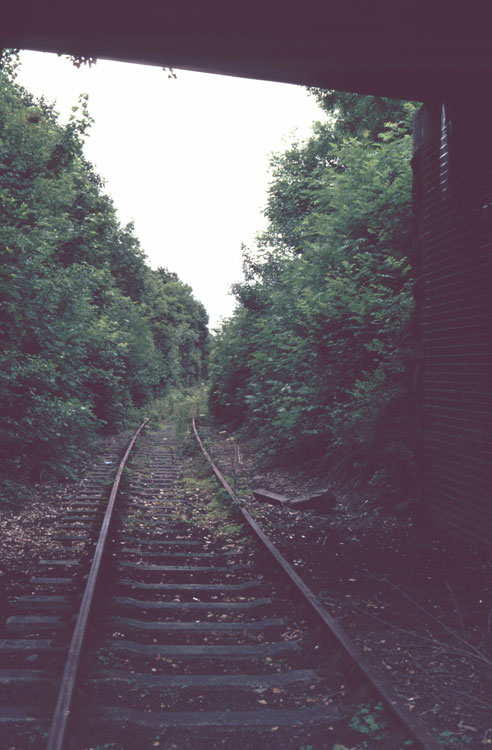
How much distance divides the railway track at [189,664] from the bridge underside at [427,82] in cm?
224

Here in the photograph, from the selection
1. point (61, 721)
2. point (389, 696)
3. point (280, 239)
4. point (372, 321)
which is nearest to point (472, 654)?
point (389, 696)

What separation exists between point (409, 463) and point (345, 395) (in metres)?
2.91

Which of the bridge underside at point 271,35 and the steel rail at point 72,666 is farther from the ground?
the bridge underside at point 271,35

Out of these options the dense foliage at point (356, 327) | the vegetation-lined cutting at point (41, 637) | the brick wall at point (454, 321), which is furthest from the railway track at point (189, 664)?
the dense foliage at point (356, 327)

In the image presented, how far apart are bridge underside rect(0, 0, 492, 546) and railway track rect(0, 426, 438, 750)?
2.24m

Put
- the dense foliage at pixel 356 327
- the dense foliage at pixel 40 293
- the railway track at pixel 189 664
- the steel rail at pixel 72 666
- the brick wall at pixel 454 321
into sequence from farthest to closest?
the dense foliage at pixel 356 327 → the dense foliage at pixel 40 293 → the brick wall at pixel 454 321 → the railway track at pixel 189 664 → the steel rail at pixel 72 666

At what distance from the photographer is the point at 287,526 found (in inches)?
302

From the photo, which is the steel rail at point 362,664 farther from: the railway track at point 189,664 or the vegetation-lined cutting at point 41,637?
the vegetation-lined cutting at point 41,637

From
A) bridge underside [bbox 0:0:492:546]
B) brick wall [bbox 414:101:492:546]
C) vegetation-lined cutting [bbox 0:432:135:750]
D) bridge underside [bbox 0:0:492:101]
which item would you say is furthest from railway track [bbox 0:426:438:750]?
bridge underside [bbox 0:0:492:101]

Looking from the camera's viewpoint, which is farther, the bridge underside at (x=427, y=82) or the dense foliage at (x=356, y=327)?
the dense foliage at (x=356, y=327)

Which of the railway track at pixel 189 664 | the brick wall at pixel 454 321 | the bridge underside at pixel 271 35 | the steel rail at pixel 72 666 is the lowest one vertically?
the railway track at pixel 189 664

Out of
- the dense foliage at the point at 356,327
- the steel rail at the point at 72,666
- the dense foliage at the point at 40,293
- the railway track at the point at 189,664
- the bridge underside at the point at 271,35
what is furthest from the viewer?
the dense foliage at the point at 356,327

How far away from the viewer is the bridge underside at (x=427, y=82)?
446cm

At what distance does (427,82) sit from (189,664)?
5.51m
